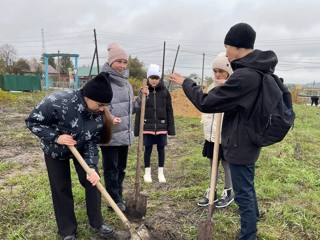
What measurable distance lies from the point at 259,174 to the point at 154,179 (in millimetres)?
1553

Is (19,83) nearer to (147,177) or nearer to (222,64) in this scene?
(147,177)

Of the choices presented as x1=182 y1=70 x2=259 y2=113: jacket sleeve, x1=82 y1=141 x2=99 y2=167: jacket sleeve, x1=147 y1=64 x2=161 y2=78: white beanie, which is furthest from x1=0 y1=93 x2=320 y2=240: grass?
x1=147 y1=64 x2=161 y2=78: white beanie

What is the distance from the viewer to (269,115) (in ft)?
8.84

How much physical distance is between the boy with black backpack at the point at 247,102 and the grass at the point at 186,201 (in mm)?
995

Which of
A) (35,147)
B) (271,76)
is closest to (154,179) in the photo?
(271,76)

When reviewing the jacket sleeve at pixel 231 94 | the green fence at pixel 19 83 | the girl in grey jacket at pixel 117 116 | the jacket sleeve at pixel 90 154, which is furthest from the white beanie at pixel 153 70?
the green fence at pixel 19 83

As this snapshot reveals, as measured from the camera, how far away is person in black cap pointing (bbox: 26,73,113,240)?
2924mm

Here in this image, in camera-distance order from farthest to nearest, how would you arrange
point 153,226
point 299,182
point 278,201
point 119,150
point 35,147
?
point 35,147 → point 299,182 → point 278,201 → point 119,150 → point 153,226

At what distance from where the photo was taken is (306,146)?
7957 mm

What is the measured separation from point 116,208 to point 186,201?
1.50m

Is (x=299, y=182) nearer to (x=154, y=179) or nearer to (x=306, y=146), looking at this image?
(x=154, y=179)

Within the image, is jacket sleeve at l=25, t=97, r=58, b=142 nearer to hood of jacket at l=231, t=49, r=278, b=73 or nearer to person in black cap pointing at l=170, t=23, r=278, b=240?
person in black cap pointing at l=170, t=23, r=278, b=240

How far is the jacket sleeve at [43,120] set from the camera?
290cm

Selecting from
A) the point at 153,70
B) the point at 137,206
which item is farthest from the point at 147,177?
the point at 153,70
